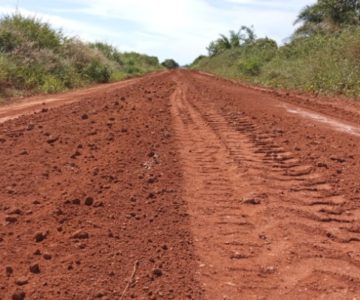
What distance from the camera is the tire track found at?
308 cm

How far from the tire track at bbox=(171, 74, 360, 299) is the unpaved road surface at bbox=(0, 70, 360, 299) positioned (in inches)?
0.4

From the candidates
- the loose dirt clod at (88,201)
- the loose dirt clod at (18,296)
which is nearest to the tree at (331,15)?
the loose dirt clod at (88,201)

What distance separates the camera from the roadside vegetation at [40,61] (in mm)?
14500

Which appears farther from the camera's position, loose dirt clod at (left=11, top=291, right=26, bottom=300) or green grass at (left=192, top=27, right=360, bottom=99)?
green grass at (left=192, top=27, right=360, bottom=99)

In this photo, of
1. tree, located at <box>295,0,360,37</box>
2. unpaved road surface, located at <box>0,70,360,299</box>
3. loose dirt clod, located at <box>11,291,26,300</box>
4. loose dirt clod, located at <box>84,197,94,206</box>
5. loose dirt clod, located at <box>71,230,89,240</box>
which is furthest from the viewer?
A: tree, located at <box>295,0,360,37</box>

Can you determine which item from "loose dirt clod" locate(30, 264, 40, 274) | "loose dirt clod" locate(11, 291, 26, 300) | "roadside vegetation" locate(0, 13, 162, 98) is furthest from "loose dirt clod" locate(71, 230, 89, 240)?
"roadside vegetation" locate(0, 13, 162, 98)

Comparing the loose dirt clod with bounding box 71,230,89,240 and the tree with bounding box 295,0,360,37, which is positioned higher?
the tree with bounding box 295,0,360,37

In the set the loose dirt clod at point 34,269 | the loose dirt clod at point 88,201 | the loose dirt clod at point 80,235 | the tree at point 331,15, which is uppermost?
the tree at point 331,15

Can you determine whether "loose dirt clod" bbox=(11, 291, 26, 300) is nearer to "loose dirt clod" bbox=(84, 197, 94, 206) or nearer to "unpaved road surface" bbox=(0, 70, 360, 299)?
"unpaved road surface" bbox=(0, 70, 360, 299)

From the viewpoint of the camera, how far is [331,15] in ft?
87.2

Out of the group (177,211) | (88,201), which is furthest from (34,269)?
(177,211)

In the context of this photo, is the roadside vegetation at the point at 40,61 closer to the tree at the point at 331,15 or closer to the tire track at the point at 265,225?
the tire track at the point at 265,225

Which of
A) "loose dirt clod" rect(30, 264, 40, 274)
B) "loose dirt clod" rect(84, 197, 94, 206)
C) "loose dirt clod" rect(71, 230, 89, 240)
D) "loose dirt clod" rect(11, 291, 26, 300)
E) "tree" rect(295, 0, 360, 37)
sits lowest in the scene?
"loose dirt clod" rect(11, 291, 26, 300)

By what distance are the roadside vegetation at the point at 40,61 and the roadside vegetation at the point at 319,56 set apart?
238 inches
